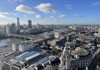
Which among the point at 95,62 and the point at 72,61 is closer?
the point at 72,61

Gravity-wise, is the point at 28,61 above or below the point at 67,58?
below

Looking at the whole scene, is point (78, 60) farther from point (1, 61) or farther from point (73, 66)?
point (1, 61)

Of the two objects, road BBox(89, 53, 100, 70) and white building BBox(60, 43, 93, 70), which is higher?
white building BBox(60, 43, 93, 70)

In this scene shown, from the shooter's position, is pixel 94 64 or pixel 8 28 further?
pixel 8 28


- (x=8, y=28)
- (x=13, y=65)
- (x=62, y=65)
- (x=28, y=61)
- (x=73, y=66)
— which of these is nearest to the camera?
(x=62, y=65)

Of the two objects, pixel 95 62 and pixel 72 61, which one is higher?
pixel 72 61

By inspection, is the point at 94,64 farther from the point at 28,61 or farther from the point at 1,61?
the point at 1,61

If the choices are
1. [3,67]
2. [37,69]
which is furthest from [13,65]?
[37,69]

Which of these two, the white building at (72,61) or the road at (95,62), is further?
the road at (95,62)

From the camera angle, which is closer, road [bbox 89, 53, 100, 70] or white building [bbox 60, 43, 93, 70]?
white building [bbox 60, 43, 93, 70]

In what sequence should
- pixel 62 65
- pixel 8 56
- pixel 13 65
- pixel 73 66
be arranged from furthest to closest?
pixel 8 56, pixel 13 65, pixel 73 66, pixel 62 65

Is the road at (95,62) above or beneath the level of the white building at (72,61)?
beneath
